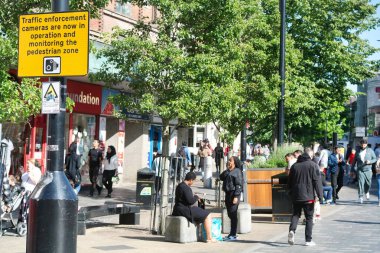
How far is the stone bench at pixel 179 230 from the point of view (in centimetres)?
1281

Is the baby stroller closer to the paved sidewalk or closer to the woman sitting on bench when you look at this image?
the paved sidewalk

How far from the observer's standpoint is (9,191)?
13.7 meters

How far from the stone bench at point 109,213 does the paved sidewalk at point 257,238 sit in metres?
0.19

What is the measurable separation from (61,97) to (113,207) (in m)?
7.02

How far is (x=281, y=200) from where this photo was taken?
54.0ft

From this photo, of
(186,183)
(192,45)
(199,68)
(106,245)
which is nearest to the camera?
(106,245)

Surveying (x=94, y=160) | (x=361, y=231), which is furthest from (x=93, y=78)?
(x=361, y=231)

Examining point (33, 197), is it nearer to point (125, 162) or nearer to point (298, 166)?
point (298, 166)

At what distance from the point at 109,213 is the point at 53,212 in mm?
7018

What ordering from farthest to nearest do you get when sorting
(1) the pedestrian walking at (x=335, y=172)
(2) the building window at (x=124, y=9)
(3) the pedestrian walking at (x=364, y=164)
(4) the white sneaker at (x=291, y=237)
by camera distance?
(2) the building window at (x=124, y=9) → (1) the pedestrian walking at (x=335, y=172) → (3) the pedestrian walking at (x=364, y=164) → (4) the white sneaker at (x=291, y=237)

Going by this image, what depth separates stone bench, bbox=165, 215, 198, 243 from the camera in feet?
42.0

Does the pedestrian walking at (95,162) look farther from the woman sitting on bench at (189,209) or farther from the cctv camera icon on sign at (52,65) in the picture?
the cctv camera icon on sign at (52,65)

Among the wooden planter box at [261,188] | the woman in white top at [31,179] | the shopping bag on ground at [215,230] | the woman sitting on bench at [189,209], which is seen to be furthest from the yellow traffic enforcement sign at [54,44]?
the wooden planter box at [261,188]

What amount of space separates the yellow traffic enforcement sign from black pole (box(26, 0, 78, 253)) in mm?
708
